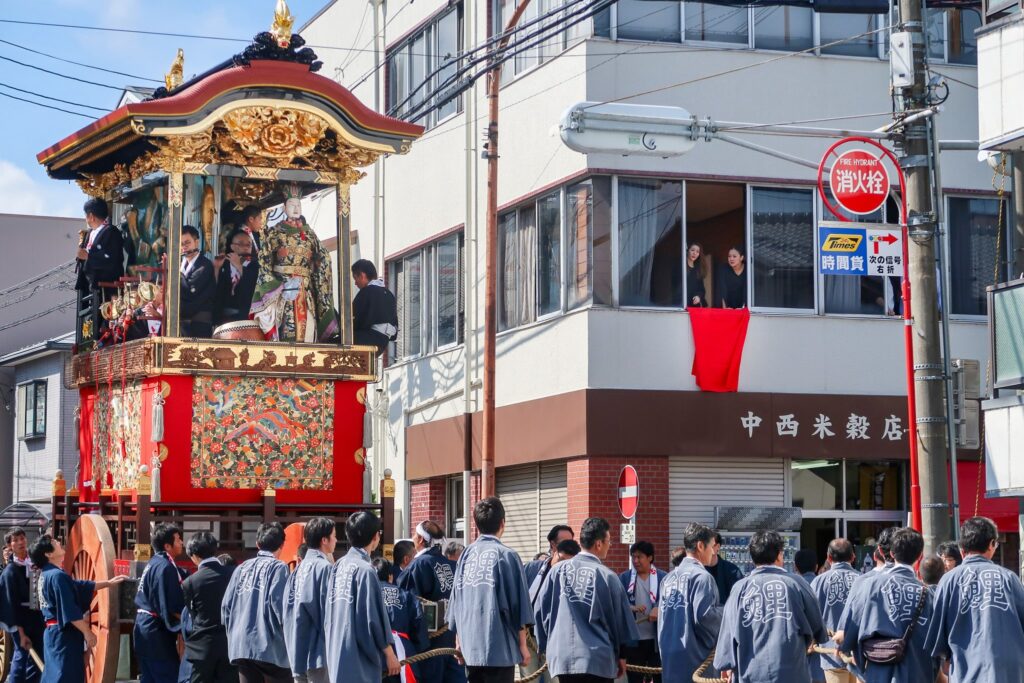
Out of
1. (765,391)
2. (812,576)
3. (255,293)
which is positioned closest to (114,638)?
(255,293)

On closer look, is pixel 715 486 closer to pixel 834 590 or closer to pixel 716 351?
pixel 716 351

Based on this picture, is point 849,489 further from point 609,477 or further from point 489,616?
point 489,616

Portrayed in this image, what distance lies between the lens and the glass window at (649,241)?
2273 centimetres

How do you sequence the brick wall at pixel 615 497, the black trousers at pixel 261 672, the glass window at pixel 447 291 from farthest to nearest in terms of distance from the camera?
the glass window at pixel 447 291 → the brick wall at pixel 615 497 → the black trousers at pixel 261 672

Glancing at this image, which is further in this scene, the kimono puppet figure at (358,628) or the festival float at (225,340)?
the festival float at (225,340)

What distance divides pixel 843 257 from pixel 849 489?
8.43 meters

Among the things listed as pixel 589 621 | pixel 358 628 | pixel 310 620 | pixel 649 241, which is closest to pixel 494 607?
pixel 589 621

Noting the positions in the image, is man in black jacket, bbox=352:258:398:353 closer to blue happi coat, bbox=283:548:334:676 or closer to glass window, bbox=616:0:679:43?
blue happi coat, bbox=283:548:334:676

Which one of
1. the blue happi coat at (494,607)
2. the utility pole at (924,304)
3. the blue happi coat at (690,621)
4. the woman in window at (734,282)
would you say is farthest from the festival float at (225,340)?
the woman in window at (734,282)

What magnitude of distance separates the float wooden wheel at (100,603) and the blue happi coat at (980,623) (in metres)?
7.41

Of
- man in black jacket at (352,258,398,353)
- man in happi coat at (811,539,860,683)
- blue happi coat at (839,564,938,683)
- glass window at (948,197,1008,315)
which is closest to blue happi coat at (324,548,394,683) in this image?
blue happi coat at (839,564,938,683)

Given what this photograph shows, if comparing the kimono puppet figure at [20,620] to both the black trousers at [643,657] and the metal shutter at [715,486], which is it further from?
the metal shutter at [715,486]

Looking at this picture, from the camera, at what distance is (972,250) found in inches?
957

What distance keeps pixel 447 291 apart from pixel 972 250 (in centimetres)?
859
